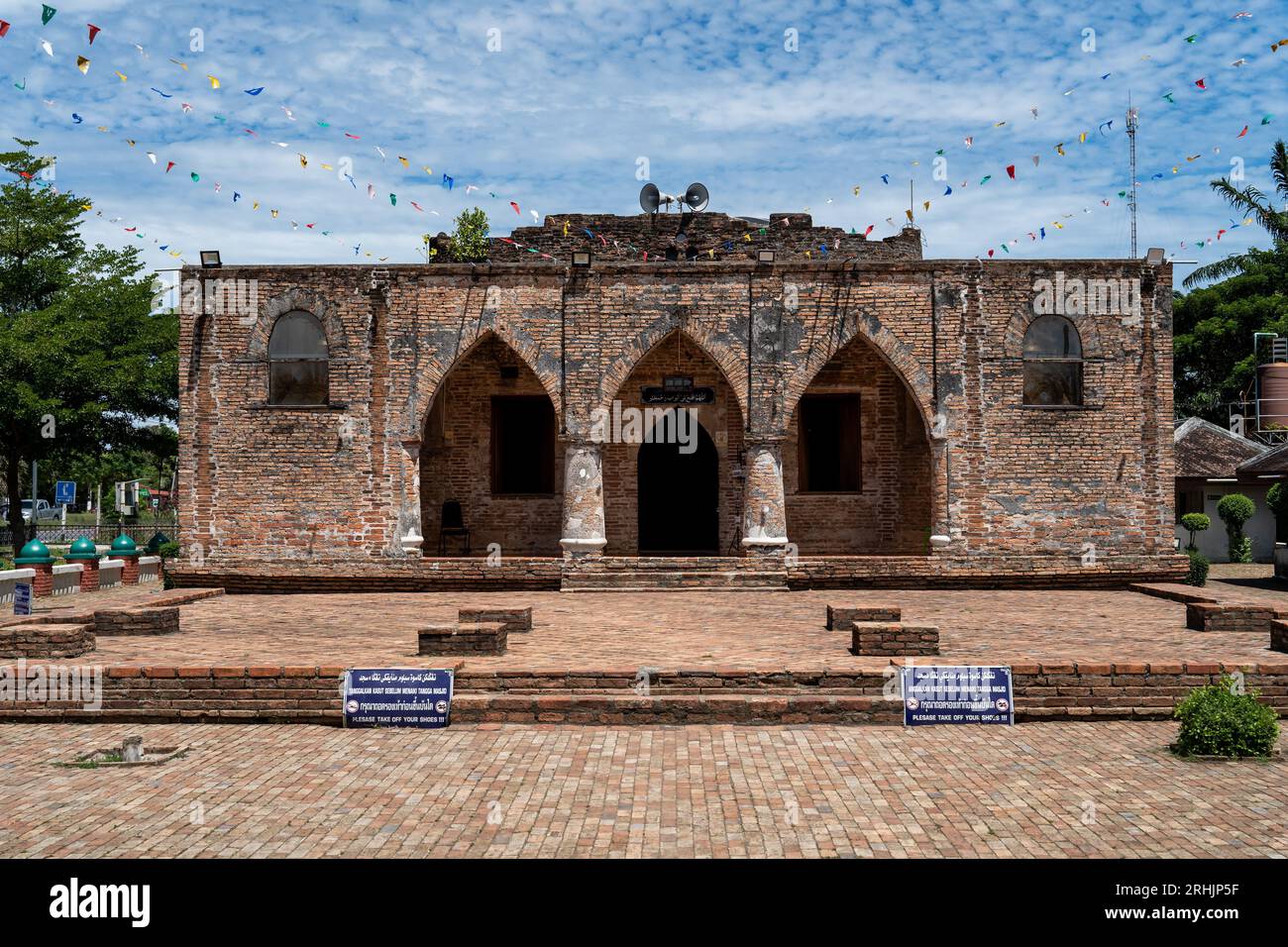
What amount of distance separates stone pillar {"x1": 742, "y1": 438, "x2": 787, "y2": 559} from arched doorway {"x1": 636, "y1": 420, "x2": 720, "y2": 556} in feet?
9.94

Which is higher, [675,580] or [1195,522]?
[1195,522]

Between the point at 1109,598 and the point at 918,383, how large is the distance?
473 centimetres

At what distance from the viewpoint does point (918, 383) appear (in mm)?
18328

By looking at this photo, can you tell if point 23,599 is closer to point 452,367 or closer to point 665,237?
point 452,367

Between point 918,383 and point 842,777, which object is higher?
point 918,383

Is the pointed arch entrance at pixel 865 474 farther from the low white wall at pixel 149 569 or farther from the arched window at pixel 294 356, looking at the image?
the low white wall at pixel 149 569

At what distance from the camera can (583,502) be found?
18.3m

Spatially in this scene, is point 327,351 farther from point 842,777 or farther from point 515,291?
point 842,777

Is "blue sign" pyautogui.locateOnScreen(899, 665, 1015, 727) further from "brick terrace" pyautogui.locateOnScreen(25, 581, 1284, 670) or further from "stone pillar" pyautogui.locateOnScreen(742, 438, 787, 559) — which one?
"stone pillar" pyautogui.locateOnScreen(742, 438, 787, 559)

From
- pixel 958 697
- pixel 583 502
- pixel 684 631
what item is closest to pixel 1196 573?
pixel 583 502

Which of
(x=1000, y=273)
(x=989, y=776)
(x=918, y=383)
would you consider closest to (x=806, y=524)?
(x=918, y=383)

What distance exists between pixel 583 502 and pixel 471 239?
50.7 ft

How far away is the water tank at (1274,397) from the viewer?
98.7ft

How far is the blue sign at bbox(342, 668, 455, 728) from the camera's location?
855 cm
